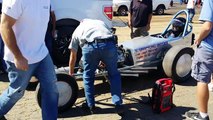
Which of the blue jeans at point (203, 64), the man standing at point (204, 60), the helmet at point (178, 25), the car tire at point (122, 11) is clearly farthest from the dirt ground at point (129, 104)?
the car tire at point (122, 11)

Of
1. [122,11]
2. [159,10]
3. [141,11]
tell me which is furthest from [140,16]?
[159,10]

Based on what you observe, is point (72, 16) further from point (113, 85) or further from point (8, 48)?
point (8, 48)

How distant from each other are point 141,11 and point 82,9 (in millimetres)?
1209

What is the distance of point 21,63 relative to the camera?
346 centimetres

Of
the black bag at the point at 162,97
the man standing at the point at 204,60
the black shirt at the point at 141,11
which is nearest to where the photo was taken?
the man standing at the point at 204,60

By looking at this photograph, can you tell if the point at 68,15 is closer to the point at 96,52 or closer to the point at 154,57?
the point at 154,57

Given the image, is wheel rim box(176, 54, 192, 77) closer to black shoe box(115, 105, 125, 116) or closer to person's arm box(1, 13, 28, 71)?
black shoe box(115, 105, 125, 116)

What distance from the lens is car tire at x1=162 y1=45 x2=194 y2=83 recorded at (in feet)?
20.2

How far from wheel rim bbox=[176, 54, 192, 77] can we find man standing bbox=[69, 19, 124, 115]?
1.69 m

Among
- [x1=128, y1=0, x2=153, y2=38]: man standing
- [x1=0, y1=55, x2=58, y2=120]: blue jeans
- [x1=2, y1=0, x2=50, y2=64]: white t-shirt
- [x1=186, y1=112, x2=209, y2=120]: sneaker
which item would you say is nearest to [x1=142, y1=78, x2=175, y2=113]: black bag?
[x1=186, y1=112, x2=209, y2=120]: sneaker

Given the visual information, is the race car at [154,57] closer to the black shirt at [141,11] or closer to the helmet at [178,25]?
the helmet at [178,25]

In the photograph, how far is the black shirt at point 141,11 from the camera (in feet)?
25.1

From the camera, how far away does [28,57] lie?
3654 mm

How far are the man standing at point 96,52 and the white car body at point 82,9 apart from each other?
7.62 feet
